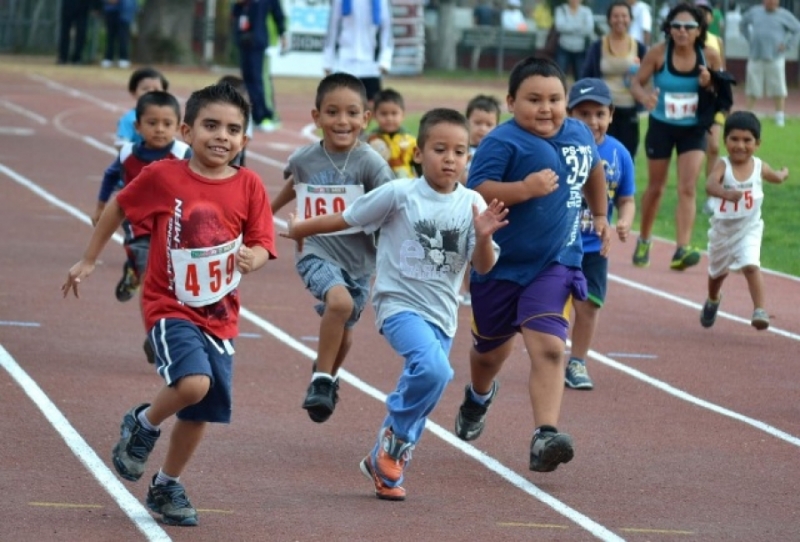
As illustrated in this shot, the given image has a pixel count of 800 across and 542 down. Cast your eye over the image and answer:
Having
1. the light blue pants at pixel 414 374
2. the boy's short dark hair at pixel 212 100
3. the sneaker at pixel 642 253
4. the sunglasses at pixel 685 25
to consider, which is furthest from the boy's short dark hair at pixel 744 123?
the boy's short dark hair at pixel 212 100

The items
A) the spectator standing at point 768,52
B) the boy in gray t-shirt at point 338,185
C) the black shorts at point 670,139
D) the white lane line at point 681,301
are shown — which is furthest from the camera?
the spectator standing at point 768,52

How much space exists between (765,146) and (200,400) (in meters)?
20.3

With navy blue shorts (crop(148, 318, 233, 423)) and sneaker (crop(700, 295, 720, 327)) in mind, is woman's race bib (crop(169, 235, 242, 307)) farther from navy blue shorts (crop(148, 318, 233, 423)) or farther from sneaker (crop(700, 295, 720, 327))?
sneaker (crop(700, 295, 720, 327))

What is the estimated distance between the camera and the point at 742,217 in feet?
40.1

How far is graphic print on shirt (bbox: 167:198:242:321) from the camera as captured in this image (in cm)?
672

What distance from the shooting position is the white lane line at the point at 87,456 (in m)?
6.77

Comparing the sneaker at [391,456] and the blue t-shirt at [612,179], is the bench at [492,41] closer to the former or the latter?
the blue t-shirt at [612,179]

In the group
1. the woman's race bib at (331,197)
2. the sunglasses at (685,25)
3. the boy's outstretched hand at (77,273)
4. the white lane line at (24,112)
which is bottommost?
the white lane line at (24,112)

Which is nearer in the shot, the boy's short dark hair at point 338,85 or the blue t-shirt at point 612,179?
the boy's short dark hair at point 338,85

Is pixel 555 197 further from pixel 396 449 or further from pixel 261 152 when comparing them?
pixel 261 152

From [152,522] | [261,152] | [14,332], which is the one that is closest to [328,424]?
[152,522]

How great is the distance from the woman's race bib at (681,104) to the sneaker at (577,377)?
484 cm

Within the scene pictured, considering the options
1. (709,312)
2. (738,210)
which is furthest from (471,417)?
(738,210)

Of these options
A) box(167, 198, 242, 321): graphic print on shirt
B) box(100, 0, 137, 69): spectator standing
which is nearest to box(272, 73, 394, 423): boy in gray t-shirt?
box(167, 198, 242, 321): graphic print on shirt
